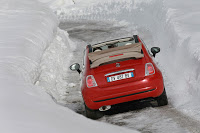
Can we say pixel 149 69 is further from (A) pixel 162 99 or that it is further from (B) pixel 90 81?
(B) pixel 90 81

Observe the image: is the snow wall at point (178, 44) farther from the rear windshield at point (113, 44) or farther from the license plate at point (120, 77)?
the rear windshield at point (113, 44)

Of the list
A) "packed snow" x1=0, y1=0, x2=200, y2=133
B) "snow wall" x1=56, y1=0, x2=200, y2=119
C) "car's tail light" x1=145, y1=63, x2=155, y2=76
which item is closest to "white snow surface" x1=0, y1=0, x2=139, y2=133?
"packed snow" x1=0, y1=0, x2=200, y2=133

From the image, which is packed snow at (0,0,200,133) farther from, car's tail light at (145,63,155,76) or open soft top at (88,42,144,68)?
open soft top at (88,42,144,68)

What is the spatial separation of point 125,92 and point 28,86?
1987 mm

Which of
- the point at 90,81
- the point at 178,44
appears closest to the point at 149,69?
the point at 90,81

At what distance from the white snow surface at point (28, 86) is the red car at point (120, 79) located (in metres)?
0.85

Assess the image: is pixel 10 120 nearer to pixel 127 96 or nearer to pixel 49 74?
pixel 127 96

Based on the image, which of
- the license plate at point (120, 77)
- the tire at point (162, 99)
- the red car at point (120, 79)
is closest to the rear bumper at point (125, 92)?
the red car at point (120, 79)

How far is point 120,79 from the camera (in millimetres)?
7820

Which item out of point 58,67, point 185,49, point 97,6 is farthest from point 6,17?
point 97,6

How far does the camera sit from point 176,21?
15820mm

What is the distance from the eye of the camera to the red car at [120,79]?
7.82 meters

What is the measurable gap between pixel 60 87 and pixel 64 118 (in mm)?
5928

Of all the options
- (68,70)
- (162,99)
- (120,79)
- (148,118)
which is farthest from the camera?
(68,70)
